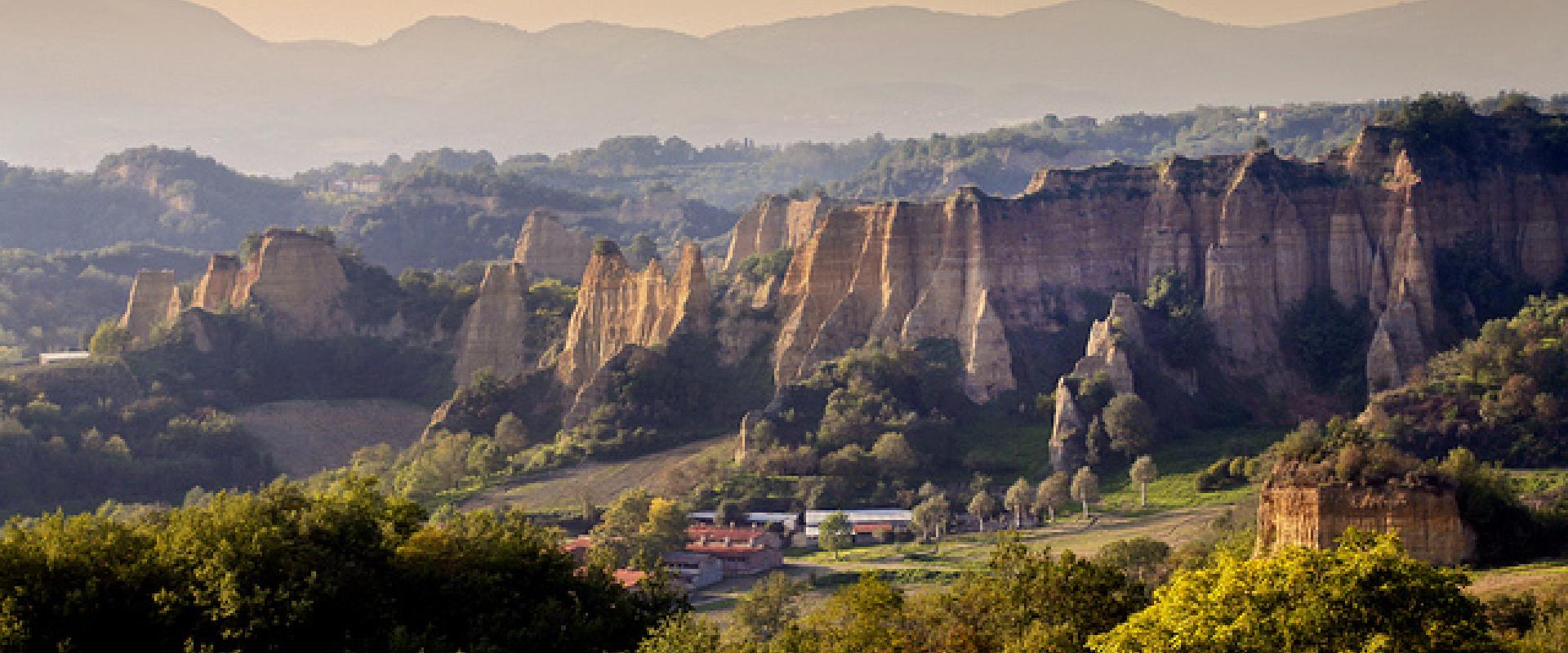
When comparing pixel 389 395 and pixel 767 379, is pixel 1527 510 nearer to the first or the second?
pixel 767 379

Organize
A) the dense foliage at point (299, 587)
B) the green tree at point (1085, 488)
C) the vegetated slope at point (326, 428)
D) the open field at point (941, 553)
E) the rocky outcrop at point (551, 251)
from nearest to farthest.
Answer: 1. the dense foliage at point (299, 587)
2. the open field at point (941, 553)
3. the green tree at point (1085, 488)
4. the vegetated slope at point (326, 428)
5. the rocky outcrop at point (551, 251)

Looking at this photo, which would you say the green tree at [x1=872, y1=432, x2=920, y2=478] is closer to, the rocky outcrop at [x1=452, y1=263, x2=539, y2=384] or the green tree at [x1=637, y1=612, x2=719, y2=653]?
the rocky outcrop at [x1=452, y1=263, x2=539, y2=384]

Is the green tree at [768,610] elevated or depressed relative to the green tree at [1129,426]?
depressed

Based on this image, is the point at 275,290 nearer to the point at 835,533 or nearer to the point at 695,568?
the point at 835,533

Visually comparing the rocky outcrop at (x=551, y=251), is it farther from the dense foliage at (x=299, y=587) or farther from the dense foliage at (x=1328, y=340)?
the dense foliage at (x=299, y=587)

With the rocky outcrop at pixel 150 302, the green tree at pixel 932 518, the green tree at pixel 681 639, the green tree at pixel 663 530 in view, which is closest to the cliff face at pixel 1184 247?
the green tree at pixel 932 518

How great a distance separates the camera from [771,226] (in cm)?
9256

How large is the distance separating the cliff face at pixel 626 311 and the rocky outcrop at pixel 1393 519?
33995 millimetres

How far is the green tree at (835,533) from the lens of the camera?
5012 cm

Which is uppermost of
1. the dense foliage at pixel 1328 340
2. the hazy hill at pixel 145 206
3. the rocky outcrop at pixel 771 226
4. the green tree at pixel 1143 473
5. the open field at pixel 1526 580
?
the hazy hill at pixel 145 206

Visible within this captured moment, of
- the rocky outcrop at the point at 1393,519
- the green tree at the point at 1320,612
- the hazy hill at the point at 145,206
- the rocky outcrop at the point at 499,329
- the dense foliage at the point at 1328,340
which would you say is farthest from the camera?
the hazy hill at the point at 145,206

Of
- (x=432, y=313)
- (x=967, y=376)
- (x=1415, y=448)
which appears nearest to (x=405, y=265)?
(x=432, y=313)

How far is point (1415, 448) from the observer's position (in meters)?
49.1

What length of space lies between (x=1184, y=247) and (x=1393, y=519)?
28.4 meters
